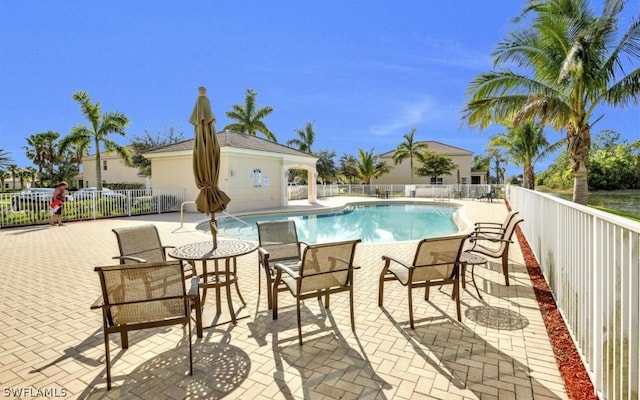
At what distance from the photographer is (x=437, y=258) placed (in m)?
3.37

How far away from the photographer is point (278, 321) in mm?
3533

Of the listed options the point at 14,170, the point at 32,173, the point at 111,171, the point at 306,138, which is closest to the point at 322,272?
the point at 306,138

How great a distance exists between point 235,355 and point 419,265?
1951mm

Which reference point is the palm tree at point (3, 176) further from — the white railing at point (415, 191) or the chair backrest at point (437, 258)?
the chair backrest at point (437, 258)

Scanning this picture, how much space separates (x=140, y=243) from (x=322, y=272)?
2.38 meters

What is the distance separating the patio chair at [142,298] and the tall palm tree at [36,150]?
4486 cm

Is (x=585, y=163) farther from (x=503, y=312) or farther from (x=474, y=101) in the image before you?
(x=503, y=312)

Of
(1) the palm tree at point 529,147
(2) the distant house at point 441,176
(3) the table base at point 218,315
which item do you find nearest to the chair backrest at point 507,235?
(3) the table base at point 218,315

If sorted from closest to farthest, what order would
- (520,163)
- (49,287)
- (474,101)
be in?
(49,287)
(474,101)
(520,163)

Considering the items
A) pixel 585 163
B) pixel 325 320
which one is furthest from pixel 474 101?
pixel 325 320

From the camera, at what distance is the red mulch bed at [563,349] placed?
226 cm

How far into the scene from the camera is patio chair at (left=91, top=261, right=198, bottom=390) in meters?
2.36

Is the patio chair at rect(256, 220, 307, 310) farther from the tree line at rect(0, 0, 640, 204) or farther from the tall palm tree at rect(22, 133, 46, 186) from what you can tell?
the tall palm tree at rect(22, 133, 46, 186)

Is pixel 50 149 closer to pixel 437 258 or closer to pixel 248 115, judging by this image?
pixel 248 115
